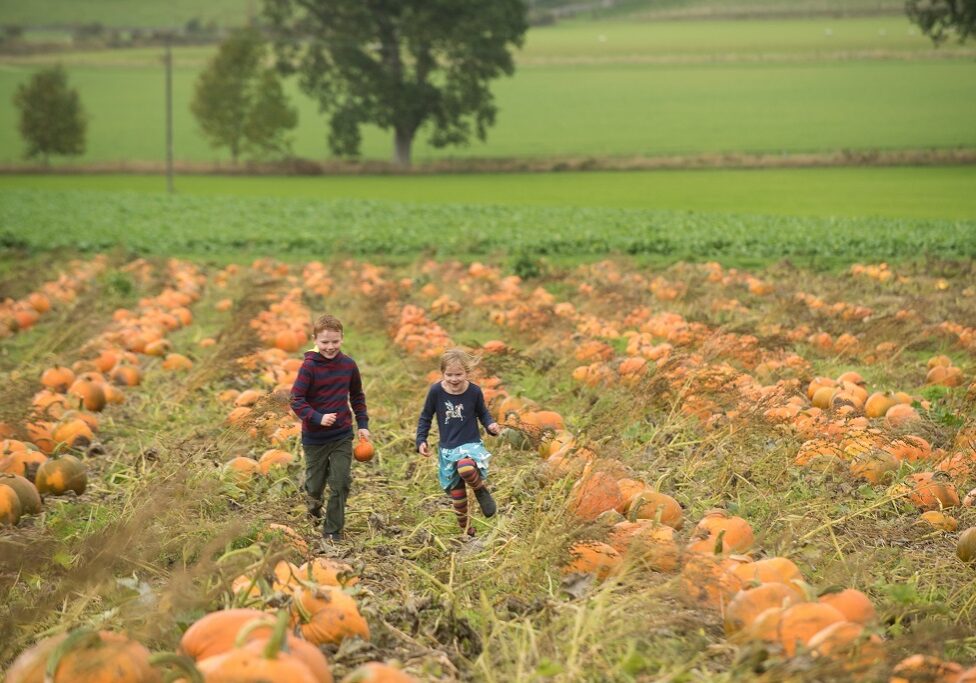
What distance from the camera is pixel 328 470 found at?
6785 millimetres

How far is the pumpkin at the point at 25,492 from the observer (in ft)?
21.8

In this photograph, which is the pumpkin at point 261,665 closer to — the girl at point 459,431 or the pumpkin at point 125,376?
the girl at point 459,431

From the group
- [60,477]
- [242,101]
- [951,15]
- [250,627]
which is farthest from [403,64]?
[250,627]

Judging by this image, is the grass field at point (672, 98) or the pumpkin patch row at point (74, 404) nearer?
the pumpkin patch row at point (74, 404)

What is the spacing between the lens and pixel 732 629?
13.9 feet

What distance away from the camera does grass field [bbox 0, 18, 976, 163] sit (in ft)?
179

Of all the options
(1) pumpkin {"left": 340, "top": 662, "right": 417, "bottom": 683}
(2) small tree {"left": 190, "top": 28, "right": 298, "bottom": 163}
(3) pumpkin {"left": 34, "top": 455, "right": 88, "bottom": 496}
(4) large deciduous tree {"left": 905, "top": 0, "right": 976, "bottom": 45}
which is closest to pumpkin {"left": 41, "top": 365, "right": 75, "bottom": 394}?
(3) pumpkin {"left": 34, "top": 455, "right": 88, "bottom": 496}

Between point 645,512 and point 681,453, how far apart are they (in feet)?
5.96

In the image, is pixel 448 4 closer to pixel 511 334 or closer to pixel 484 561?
pixel 511 334

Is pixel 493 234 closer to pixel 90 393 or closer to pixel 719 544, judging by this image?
pixel 90 393

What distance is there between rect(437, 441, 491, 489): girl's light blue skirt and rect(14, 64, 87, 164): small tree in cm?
6446

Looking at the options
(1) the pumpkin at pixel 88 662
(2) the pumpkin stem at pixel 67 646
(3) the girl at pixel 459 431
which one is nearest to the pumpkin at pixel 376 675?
(1) the pumpkin at pixel 88 662

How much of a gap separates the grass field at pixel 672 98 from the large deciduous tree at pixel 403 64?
130 inches

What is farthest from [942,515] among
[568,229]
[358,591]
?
[568,229]
